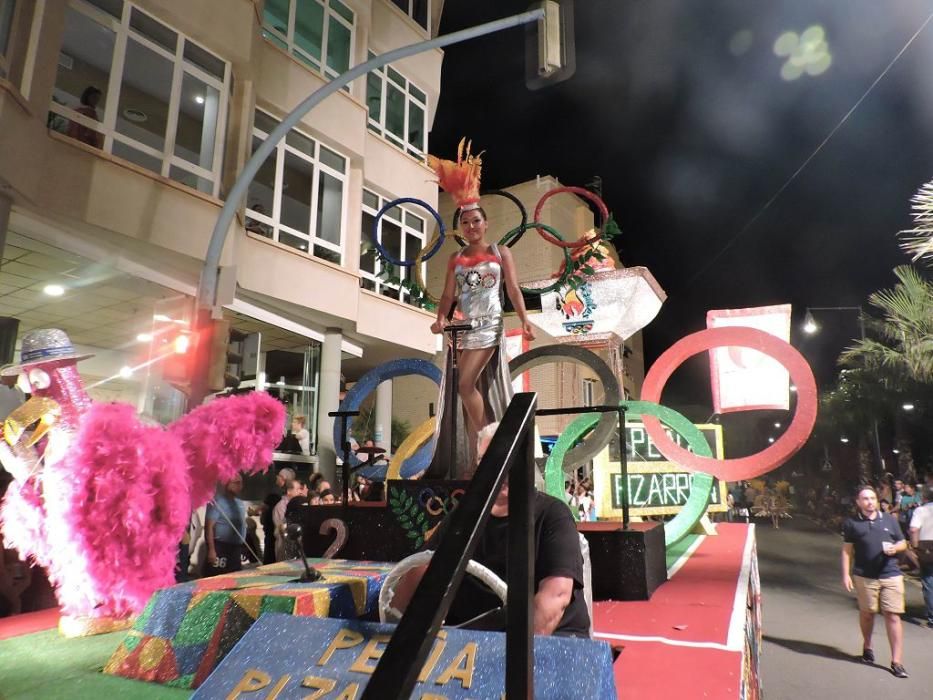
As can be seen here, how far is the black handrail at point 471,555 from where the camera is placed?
1213mm

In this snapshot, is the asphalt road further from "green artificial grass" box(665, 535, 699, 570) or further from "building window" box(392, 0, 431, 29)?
"building window" box(392, 0, 431, 29)

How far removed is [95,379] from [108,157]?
6049mm

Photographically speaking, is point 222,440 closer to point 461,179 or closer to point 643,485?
point 461,179

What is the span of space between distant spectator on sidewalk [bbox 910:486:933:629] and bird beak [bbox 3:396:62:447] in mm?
10865

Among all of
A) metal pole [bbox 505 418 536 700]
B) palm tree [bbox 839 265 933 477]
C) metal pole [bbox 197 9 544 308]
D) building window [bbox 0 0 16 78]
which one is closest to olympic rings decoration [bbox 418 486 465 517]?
metal pole [bbox 505 418 536 700]

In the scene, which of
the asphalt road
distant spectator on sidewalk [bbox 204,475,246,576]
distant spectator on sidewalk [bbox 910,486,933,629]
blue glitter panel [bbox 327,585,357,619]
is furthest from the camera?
distant spectator on sidewalk [bbox 910,486,933,629]

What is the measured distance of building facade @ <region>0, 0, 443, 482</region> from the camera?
329 inches

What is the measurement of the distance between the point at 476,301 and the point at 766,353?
322cm

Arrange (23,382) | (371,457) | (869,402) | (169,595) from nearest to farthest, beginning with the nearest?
(169,595), (23,382), (371,457), (869,402)

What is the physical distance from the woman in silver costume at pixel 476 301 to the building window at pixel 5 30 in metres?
6.14

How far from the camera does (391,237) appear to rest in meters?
17.1

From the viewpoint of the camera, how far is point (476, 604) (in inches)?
108

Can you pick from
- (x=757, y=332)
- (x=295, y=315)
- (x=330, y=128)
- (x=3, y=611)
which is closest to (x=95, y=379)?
(x=295, y=315)

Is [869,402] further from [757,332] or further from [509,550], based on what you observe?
[509,550]
